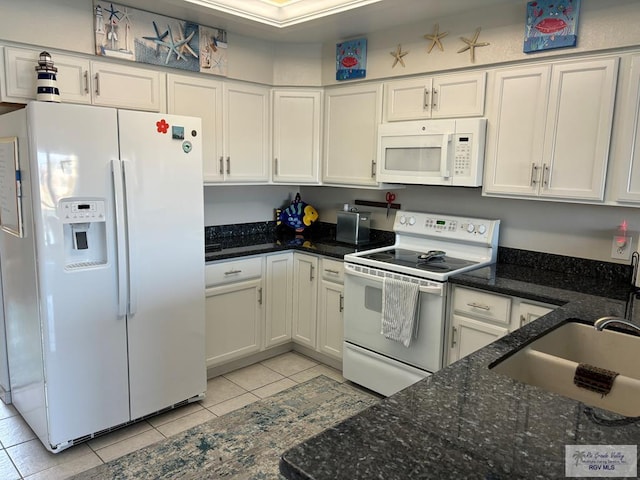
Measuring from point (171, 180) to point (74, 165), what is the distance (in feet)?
1.64

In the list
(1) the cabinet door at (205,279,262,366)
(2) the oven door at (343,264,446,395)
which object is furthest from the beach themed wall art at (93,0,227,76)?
(2) the oven door at (343,264,446,395)

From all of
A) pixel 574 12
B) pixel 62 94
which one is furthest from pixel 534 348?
pixel 62 94

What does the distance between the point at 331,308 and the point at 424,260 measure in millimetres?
808

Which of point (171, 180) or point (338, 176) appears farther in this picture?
point (338, 176)

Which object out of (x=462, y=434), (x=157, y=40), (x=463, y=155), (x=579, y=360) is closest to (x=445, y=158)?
(x=463, y=155)

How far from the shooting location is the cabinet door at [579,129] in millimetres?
2336

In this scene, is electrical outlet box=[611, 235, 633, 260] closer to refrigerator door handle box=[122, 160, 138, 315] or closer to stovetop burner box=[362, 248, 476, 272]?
stovetop burner box=[362, 248, 476, 272]

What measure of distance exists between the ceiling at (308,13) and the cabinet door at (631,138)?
83 cm

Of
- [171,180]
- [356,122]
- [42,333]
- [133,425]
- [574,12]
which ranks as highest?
[574,12]

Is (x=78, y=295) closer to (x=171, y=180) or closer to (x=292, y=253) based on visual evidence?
(x=171, y=180)

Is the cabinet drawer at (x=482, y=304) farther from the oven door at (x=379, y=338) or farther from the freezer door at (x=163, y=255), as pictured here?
the freezer door at (x=163, y=255)

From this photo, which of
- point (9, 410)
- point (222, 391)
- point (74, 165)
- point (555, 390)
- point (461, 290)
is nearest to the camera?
point (555, 390)

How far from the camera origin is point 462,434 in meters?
1.01

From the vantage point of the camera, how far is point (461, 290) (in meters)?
2.61
